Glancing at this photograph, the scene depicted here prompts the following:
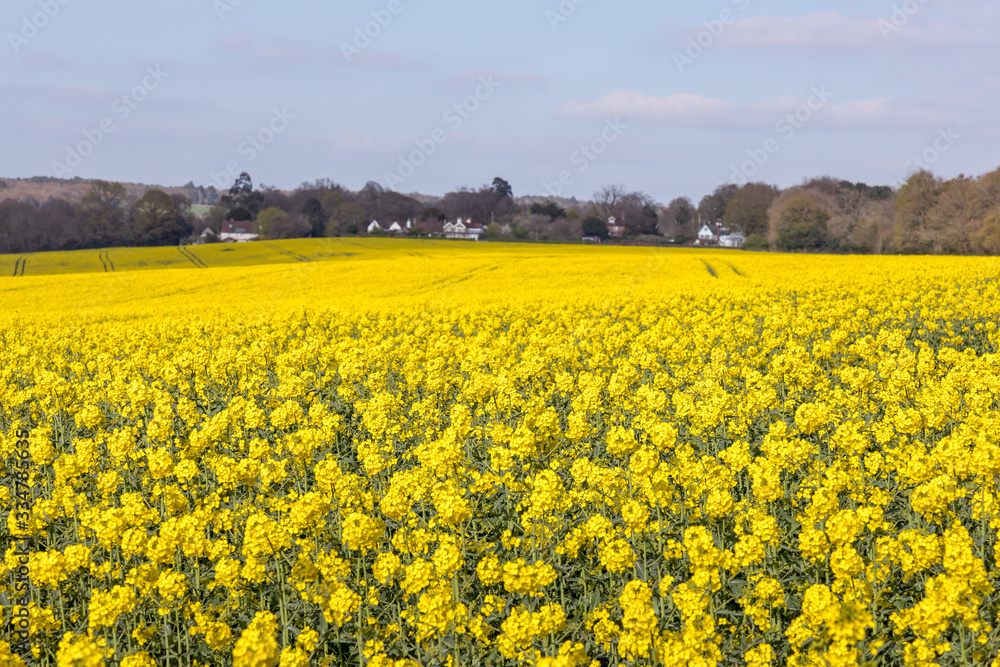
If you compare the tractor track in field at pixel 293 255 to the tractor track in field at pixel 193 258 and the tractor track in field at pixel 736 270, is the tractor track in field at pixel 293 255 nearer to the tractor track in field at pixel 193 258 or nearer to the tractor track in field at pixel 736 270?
the tractor track in field at pixel 193 258

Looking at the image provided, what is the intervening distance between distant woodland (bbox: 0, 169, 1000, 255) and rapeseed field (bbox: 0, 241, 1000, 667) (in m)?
62.2

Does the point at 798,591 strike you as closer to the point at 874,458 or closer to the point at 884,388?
the point at 874,458

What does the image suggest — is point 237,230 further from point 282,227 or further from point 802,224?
point 802,224

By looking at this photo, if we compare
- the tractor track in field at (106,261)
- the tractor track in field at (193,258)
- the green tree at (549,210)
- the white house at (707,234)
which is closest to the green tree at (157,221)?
the tractor track in field at (106,261)

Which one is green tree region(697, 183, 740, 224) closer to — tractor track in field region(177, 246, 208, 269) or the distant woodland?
the distant woodland

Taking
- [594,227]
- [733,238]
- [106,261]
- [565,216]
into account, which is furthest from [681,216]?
[106,261]

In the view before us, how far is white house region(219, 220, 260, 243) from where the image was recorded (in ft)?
342

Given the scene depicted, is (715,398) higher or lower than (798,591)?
higher

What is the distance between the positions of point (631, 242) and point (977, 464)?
259 ft

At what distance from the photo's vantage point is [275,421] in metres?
8.39

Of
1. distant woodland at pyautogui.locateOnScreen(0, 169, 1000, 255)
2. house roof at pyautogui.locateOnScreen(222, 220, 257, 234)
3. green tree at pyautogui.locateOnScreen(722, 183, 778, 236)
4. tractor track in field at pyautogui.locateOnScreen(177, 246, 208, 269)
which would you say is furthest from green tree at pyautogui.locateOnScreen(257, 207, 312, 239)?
green tree at pyautogui.locateOnScreen(722, 183, 778, 236)

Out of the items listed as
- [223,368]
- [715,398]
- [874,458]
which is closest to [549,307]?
[223,368]

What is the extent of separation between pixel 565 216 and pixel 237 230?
175ft

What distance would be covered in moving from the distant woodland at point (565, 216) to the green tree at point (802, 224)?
0.12 meters
